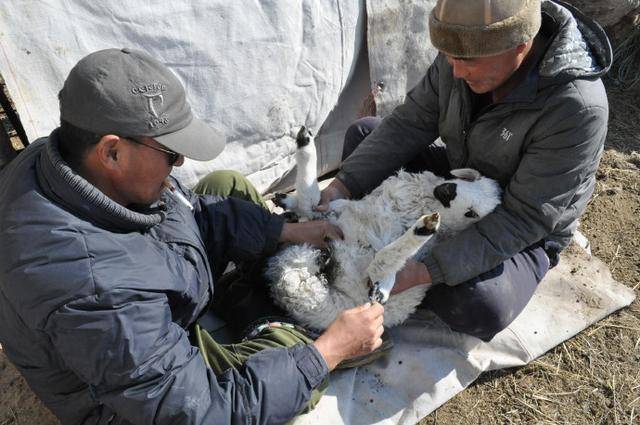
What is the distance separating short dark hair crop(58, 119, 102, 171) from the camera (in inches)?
67.4

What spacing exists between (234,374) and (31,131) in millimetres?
1968

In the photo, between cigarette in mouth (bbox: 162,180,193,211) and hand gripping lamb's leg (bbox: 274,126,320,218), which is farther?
hand gripping lamb's leg (bbox: 274,126,320,218)

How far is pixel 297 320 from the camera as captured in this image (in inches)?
106

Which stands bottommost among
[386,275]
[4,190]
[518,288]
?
[518,288]

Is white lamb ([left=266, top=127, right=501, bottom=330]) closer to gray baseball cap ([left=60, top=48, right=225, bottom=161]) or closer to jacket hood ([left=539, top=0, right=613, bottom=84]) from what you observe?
jacket hood ([left=539, top=0, right=613, bottom=84])

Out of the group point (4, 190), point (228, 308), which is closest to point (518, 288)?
point (228, 308)

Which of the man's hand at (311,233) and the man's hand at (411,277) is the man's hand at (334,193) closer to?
the man's hand at (311,233)

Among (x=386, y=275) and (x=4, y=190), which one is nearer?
(x=4, y=190)

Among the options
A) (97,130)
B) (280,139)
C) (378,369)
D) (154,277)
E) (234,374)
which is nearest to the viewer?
(97,130)

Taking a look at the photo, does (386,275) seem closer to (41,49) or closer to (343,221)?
(343,221)

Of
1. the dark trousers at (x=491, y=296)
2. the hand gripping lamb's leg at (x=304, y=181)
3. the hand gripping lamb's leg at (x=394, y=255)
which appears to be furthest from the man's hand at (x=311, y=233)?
the dark trousers at (x=491, y=296)

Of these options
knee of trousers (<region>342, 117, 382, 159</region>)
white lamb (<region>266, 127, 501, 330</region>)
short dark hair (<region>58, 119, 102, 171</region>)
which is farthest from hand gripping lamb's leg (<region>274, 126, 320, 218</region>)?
short dark hair (<region>58, 119, 102, 171</region>)

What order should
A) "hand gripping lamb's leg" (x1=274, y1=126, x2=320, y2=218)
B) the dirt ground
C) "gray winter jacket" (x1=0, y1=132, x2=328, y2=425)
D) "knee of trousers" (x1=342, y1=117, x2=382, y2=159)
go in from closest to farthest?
"gray winter jacket" (x1=0, y1=132, x2=328, y2=425) → the dirt ground → "hand gripping lamb's leg" (x1=274, y1=126, x2=320, y2=218) → "knee of trousers" (x1=342, y1=117, x2=382, y2=159)

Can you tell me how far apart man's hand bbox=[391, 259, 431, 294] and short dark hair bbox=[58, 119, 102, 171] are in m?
1.61
